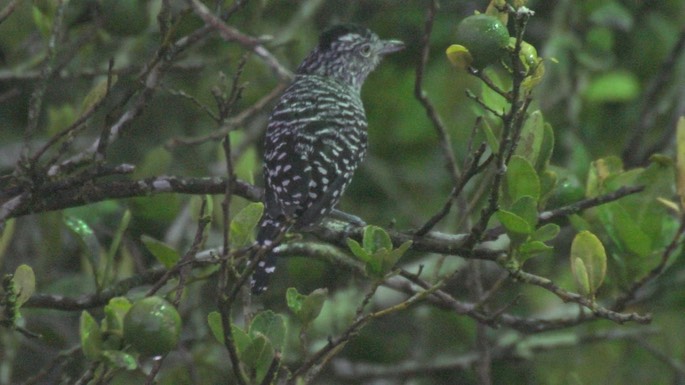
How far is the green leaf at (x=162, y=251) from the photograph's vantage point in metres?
3.63

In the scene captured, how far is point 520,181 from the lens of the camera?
3408 mm

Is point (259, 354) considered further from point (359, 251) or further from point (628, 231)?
point (628, 231)

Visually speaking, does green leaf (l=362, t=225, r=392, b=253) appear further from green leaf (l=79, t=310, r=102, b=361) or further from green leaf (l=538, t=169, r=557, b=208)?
green leaf (l=79, t=310, r=102, b=361)

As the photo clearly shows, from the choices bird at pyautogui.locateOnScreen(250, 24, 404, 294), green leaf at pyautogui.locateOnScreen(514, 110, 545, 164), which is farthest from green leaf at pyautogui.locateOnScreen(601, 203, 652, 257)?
bird at pyautogui.locateOnScreen(250, 24, 404, 294)

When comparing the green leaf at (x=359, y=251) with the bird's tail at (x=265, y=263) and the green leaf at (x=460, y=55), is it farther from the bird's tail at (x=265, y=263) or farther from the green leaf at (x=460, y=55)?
the bird's tail at (x=265, y=263)

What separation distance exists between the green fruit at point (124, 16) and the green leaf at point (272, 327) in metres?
1.62

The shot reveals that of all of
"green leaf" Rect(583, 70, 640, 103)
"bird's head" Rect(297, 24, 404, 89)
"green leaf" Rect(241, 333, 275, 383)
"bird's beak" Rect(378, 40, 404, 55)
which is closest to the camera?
"green leaf" Rect(241, 333, 275, 383)

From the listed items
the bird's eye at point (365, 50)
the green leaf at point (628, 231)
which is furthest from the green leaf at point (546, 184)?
the bird's eye at point (365, 50)

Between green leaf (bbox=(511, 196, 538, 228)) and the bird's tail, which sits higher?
green leaf (bbox=(511, 196, 538, 228))

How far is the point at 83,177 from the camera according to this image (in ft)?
11.5

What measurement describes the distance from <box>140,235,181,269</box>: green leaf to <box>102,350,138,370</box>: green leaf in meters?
0.92

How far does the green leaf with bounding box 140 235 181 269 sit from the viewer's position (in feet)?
11.9

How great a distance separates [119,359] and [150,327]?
0.14 metres

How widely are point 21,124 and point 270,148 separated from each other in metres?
2.14
